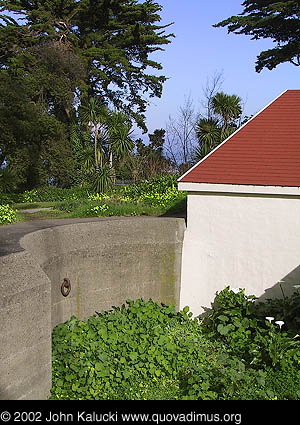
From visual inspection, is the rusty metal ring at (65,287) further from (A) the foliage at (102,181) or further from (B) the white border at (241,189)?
(A) the foliage at (102,181)

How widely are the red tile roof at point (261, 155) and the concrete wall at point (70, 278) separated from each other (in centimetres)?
114

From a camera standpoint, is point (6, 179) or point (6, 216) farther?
point (6, 179)

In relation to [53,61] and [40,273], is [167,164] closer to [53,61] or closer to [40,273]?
[53,61]

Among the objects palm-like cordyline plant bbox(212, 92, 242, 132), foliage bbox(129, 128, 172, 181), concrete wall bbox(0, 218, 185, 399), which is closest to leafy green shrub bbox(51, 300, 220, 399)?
concrete wall bbox(0, 218, 185, 399)

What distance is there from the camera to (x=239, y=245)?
8188 mm

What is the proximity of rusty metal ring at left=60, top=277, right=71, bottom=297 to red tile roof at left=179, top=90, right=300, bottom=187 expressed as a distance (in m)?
Answer: 2.82

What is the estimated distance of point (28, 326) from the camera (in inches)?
193

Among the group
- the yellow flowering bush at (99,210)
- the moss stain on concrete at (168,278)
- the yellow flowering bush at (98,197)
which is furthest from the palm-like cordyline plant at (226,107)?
the moss stain on concrete at (168,278)

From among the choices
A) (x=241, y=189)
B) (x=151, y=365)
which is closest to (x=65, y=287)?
(x=151, y=365)

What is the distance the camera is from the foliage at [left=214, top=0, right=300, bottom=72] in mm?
23359

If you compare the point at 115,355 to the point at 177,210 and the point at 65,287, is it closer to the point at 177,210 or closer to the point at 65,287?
the point at 65,287

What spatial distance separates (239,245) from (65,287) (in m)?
3.20

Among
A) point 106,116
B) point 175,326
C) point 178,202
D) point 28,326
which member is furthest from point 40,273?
point 106,116

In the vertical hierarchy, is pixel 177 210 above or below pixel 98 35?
below
